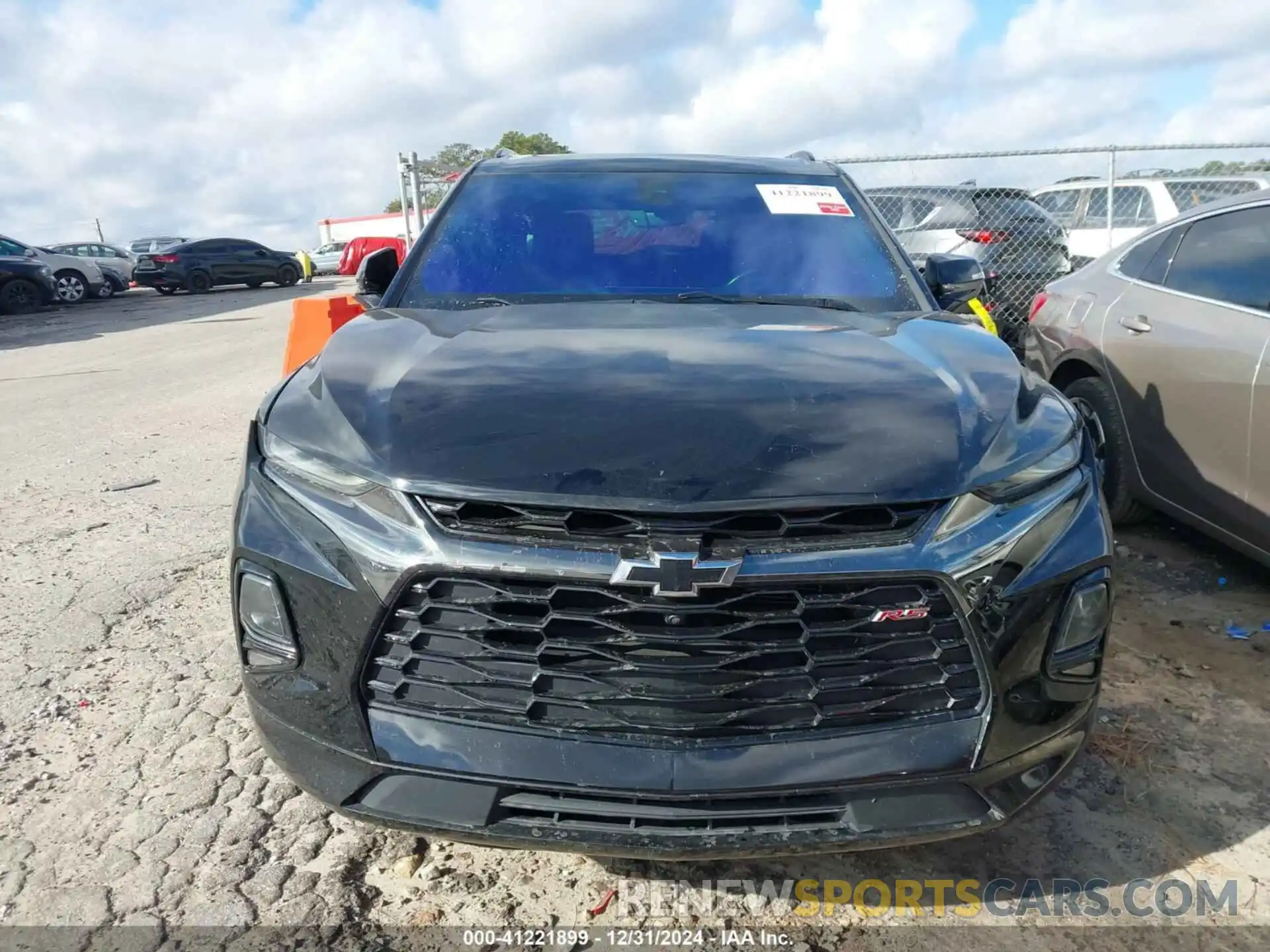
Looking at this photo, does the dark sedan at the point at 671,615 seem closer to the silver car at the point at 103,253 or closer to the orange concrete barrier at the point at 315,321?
the orange concrete barrier at the point at 315,321

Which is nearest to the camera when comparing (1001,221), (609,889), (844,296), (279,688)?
(279,688)

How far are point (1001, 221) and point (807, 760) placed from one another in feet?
26.8

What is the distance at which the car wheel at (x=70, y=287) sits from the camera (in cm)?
2175

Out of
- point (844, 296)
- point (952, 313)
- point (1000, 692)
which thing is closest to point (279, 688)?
point (1000, 692)

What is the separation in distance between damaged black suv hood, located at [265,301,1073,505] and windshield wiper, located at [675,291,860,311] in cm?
31

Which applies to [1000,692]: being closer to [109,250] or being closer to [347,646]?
[347,646]

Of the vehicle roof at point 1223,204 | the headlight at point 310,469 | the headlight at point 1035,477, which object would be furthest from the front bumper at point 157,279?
the headlight at point 1035,477

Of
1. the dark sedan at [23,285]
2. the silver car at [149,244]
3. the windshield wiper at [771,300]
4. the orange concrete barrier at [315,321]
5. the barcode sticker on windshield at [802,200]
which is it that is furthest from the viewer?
the silver car at [149,244]

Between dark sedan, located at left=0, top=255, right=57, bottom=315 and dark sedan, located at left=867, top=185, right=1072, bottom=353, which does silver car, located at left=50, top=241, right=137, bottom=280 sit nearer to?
dark sedan, located at left=0, top=255, right=57, bottom=315

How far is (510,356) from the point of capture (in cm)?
230

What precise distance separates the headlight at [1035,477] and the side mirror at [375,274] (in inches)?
86.3

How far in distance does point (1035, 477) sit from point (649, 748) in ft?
3.13

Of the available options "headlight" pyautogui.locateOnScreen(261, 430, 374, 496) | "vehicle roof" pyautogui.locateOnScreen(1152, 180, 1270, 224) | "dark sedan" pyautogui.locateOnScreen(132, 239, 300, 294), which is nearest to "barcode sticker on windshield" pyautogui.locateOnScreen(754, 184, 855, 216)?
"vehicle roof" pyautogui.locateOnScreen(1152, 180, 1270, 224)

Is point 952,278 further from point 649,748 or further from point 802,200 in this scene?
point 649,748
